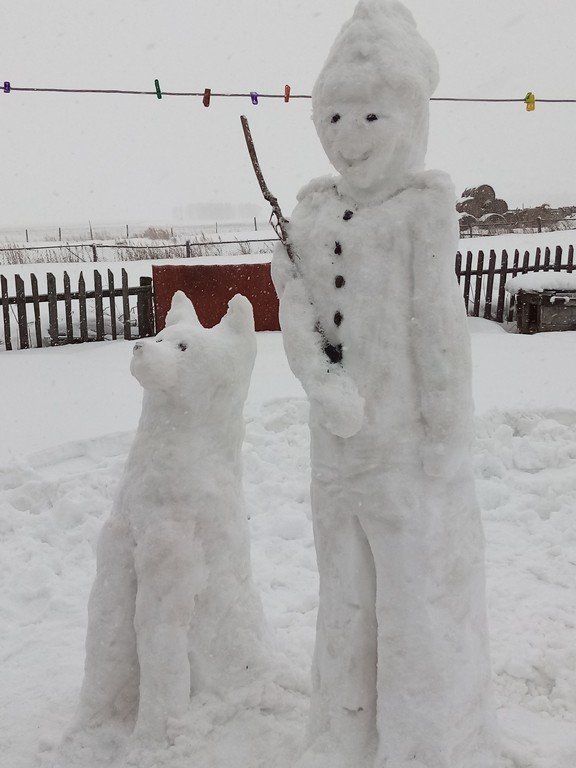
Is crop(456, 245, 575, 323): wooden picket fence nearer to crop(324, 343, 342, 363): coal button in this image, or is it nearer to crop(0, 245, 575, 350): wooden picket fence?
crop(0, 245, 575, 350): wooden picket fence

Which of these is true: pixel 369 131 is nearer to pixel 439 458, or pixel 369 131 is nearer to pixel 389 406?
pixel 389 406

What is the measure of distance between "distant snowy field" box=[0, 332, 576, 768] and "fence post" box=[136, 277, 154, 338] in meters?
2.19

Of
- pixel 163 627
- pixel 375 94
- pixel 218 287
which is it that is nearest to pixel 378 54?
pixel 375 94

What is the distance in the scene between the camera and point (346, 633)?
216 centimetres

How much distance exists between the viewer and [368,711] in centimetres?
217

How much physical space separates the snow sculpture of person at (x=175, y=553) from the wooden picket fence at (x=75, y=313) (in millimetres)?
7447

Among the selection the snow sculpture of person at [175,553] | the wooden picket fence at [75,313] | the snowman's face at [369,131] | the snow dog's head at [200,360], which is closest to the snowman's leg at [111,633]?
the snow sculpture of person at [175,553]

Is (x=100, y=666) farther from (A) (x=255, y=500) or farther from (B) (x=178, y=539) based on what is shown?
(A) (x=255, y=500)

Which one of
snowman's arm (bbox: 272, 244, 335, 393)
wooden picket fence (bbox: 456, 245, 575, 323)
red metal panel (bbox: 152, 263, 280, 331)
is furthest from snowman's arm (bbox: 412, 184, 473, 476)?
wooden picket fence (bbox: 456, 245, 575, 323)

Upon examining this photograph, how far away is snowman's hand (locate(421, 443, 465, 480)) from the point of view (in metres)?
1.99

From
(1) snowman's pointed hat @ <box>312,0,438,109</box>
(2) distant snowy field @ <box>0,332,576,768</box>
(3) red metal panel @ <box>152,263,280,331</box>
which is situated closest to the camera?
(1) snowman's pointed hat @ <box>312,0,438,109</box>

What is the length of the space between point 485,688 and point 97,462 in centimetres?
376

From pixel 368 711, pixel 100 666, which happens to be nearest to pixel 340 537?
pixel 368 711

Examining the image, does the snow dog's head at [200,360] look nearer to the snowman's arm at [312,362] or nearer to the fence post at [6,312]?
the snowman's arm at [312,362]
